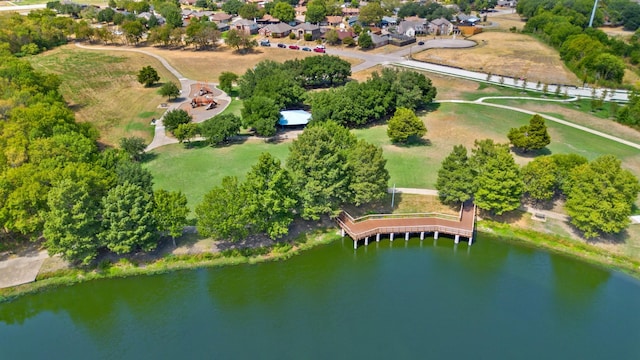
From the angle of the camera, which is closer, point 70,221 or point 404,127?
point 70,221

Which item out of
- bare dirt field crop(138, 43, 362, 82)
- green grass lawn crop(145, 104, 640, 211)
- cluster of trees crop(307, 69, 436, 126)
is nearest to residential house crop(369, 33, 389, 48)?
bare dirt field crop(138, 43, 362, 82)

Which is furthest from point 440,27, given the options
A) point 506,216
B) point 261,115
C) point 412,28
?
point 506,216

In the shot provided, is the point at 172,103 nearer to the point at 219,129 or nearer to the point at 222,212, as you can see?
the point at 219,129

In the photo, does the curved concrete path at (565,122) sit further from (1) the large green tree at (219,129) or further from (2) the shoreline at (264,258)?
(1) the large green tree at (219,129)

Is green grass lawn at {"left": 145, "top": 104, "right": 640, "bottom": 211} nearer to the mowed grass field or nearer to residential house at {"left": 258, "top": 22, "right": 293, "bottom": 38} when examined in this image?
the mowed grass field

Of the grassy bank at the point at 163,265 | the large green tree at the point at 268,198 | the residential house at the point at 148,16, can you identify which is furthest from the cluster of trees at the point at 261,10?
the grassy bank at the point at 163,265

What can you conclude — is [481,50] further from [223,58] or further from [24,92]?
[24,92]
